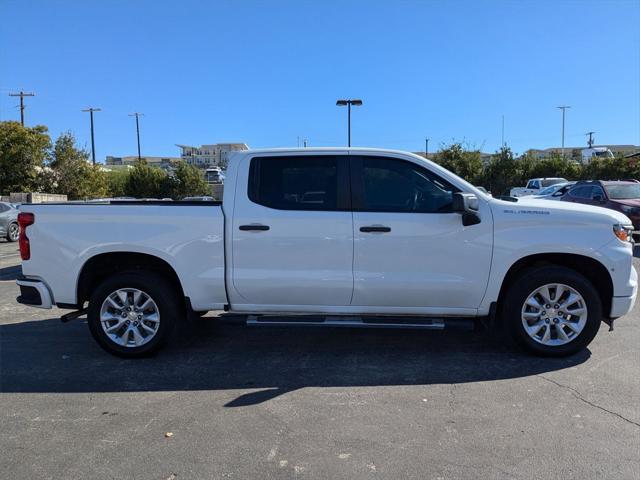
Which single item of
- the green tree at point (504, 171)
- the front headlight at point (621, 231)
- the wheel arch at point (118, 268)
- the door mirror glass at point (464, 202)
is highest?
the green tree at point (504, 171)

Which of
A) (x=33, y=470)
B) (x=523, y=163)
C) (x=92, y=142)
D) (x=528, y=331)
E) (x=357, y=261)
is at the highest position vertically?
(x=92, y=142)

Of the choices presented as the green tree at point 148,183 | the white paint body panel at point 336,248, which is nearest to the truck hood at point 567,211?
the white paint body panel at point 336,248

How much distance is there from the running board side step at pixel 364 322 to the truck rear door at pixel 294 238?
5.1 inches

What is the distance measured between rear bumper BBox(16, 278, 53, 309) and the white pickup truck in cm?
1

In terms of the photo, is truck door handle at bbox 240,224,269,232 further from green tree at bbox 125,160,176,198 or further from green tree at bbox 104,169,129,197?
green tree at bbox 104,169,129,197

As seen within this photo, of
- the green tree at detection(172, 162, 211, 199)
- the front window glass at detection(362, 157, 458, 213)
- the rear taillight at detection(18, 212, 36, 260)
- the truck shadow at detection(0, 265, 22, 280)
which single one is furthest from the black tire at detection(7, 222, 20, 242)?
the green tree at detection(172, 162, 211, 199)

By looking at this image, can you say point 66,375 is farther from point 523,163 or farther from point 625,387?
point 523,163

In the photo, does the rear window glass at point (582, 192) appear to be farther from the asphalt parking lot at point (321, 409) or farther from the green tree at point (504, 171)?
the green tree at point (504, 171)

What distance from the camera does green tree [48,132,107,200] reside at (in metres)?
35.3

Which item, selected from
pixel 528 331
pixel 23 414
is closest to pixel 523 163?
pixel 528 331

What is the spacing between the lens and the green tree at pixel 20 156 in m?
32.1

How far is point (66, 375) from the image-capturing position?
4672 mm

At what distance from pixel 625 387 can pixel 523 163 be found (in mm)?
41050

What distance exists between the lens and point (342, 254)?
4793mm
